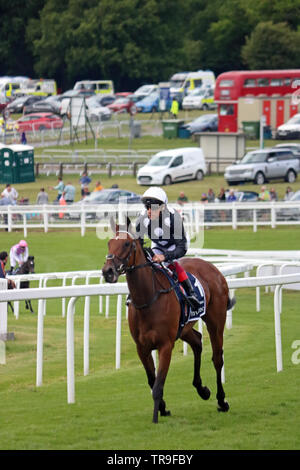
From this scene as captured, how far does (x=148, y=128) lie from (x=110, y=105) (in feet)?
19.2

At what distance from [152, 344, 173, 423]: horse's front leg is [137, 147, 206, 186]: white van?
28.4m

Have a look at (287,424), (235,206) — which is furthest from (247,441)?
(235,206)

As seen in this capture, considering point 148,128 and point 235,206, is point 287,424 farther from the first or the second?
point 148,128

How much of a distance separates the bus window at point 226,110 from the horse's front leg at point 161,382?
1658 inches

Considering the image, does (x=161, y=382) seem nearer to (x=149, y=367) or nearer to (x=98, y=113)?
(x=149, y=367)

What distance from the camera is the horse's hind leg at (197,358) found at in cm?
847

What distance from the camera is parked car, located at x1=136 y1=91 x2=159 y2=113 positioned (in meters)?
62.8

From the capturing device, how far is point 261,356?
1134 centimetres

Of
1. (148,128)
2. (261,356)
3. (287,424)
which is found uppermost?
(287,424)

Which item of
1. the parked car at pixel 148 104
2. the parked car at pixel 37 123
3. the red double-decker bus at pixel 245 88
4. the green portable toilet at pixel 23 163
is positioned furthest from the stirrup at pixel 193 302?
the parked car at pixel 148 104

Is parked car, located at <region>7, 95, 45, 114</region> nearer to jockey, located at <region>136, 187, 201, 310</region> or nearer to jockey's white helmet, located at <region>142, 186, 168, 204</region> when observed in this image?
jockey, located at <region>136, 187, 201, 310</region>

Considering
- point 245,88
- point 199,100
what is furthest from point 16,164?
point 199,100

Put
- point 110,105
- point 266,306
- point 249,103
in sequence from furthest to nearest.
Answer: point 110,105 < point 249,103 < point 266,306

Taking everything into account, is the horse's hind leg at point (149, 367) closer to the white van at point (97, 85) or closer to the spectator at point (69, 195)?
the spectator at point (69, 195)
